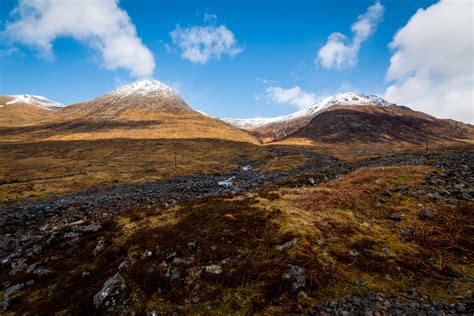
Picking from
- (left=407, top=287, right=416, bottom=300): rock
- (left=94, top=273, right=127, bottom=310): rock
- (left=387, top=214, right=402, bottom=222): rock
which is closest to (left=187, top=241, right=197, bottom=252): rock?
(left=94, top=273, right=127, bottom=310): rock

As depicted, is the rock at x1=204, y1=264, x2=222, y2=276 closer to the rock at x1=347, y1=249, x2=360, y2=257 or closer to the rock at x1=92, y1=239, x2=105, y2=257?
the rock at x1=347, y1=249, x2=360, y2=257

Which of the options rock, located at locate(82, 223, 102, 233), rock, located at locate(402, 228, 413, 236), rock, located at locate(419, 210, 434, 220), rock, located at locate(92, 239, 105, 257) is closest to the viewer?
rock, located at locate(402, 228, 413, 236)

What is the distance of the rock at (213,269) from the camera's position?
9.50 meters

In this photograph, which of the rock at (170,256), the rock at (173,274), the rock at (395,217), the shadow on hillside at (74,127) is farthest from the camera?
the shadow on hillside at (74,127)

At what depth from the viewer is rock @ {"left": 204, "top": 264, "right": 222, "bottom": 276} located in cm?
950

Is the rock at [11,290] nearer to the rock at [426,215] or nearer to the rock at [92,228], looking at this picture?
the rock at [92,228]

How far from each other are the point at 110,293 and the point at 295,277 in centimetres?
664

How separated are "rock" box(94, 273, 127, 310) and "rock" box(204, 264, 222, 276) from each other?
3.09 meters

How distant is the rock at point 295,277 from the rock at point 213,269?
97.1 inches

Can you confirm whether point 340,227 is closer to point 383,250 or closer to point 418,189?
point 383,250

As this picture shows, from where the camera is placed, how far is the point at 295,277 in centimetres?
866

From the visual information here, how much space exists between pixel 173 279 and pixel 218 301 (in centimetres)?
218

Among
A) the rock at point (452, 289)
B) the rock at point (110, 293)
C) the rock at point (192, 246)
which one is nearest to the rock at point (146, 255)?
the rock at point (110, 293)

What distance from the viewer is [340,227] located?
39.8ft
